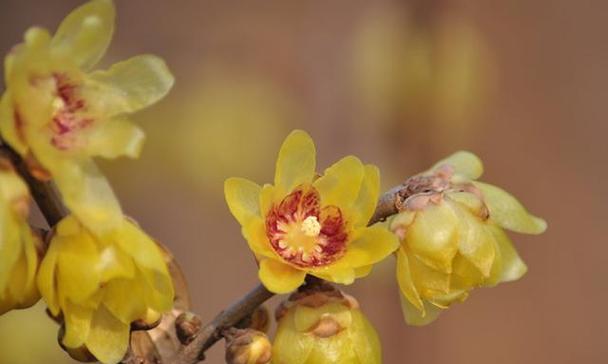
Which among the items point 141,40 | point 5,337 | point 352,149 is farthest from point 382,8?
point 5,337

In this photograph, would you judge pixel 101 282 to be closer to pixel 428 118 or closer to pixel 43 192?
pixel 43 192

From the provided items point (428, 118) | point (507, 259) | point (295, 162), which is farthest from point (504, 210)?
point (428, 118)

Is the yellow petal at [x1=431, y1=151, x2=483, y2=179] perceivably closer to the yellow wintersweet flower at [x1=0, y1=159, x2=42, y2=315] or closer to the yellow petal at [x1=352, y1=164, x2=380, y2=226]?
the yellow petal at [x1=352, y1=164, x2=380, y2=226]

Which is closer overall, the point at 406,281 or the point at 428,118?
the point at 406,281

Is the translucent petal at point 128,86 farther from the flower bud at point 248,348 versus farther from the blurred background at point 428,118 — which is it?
the blurred background at point 428,118

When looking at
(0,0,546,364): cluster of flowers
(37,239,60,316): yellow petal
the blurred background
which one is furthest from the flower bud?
the blurred background
